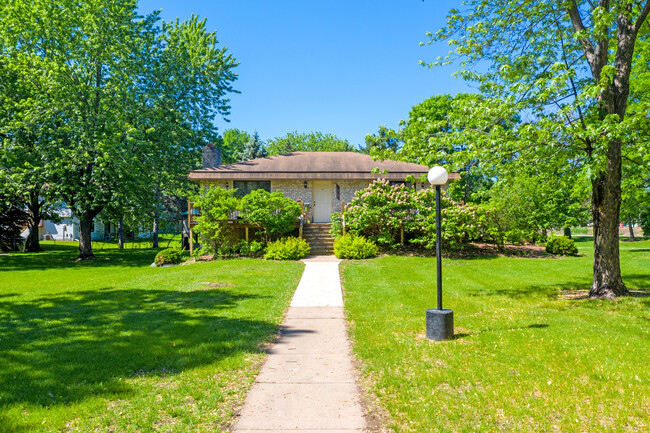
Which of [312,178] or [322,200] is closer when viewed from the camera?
[312,178]

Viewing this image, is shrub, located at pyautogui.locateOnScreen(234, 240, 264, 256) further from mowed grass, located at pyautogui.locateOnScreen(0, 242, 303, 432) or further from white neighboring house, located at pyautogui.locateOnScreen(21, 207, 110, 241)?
white neighboring house, located at pyautogui.locateOnScreen(21, 207, 110, 241)

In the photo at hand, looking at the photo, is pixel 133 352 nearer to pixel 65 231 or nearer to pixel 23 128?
pixel 23 128

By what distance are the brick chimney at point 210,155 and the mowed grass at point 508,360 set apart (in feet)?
65.3

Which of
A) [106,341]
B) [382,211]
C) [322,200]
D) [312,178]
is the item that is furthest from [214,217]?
[106,341]

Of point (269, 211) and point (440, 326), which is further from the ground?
point (269, 211)

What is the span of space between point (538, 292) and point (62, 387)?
1018 centimetres

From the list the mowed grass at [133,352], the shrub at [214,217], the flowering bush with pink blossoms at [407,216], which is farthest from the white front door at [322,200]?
the mowed grass at [133,352]

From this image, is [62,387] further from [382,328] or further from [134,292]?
[134,292]

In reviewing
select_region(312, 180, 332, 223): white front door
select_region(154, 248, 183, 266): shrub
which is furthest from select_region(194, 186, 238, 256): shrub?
select_region(312, 180, 332, 223): white front door

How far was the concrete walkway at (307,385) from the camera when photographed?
12.0 ft

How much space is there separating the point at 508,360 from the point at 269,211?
13.6 metres

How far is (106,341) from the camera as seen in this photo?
603 cm

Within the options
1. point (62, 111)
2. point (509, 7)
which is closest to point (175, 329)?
point (509, 7)

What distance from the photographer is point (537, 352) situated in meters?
5.30
